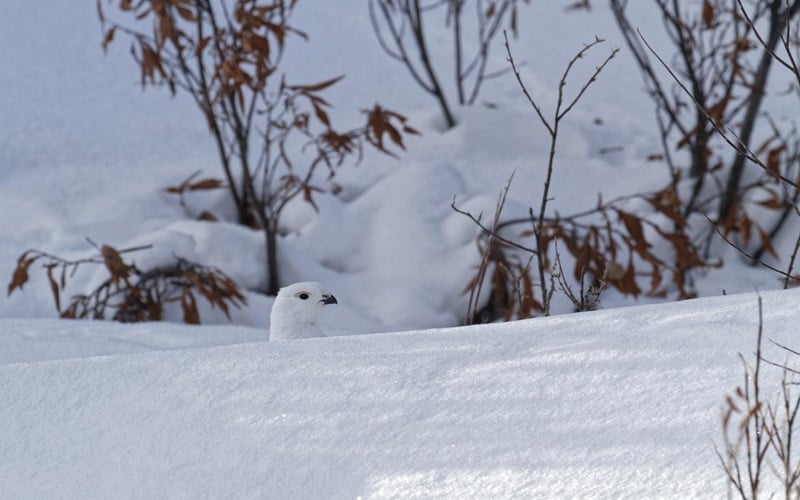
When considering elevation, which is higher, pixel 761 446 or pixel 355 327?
pixel 355 327

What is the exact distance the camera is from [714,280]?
4.21 m

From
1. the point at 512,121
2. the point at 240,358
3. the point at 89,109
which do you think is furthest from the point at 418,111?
the point at 240,358

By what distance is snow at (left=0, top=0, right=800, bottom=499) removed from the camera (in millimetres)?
1479

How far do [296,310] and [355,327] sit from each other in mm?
1203

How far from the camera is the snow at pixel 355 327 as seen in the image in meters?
1.48

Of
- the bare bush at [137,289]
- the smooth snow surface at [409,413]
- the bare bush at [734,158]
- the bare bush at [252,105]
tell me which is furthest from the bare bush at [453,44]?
the smooth snow surface at [409,413]

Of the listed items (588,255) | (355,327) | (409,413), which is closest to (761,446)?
(409,413)

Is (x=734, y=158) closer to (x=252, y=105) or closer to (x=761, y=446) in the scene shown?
(x=252, y=105)

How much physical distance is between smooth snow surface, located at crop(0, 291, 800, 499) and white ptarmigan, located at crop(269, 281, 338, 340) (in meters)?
0.66

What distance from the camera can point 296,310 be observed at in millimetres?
2541

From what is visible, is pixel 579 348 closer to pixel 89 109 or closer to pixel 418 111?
pixel 418 111

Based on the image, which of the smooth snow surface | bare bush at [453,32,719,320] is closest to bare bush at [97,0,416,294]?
bare bush at [453,32,719,320]

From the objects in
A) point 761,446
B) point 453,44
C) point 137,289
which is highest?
point 453,44

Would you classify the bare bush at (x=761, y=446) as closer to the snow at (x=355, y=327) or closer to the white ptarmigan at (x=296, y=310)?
the snow at (x=355, y=327)
